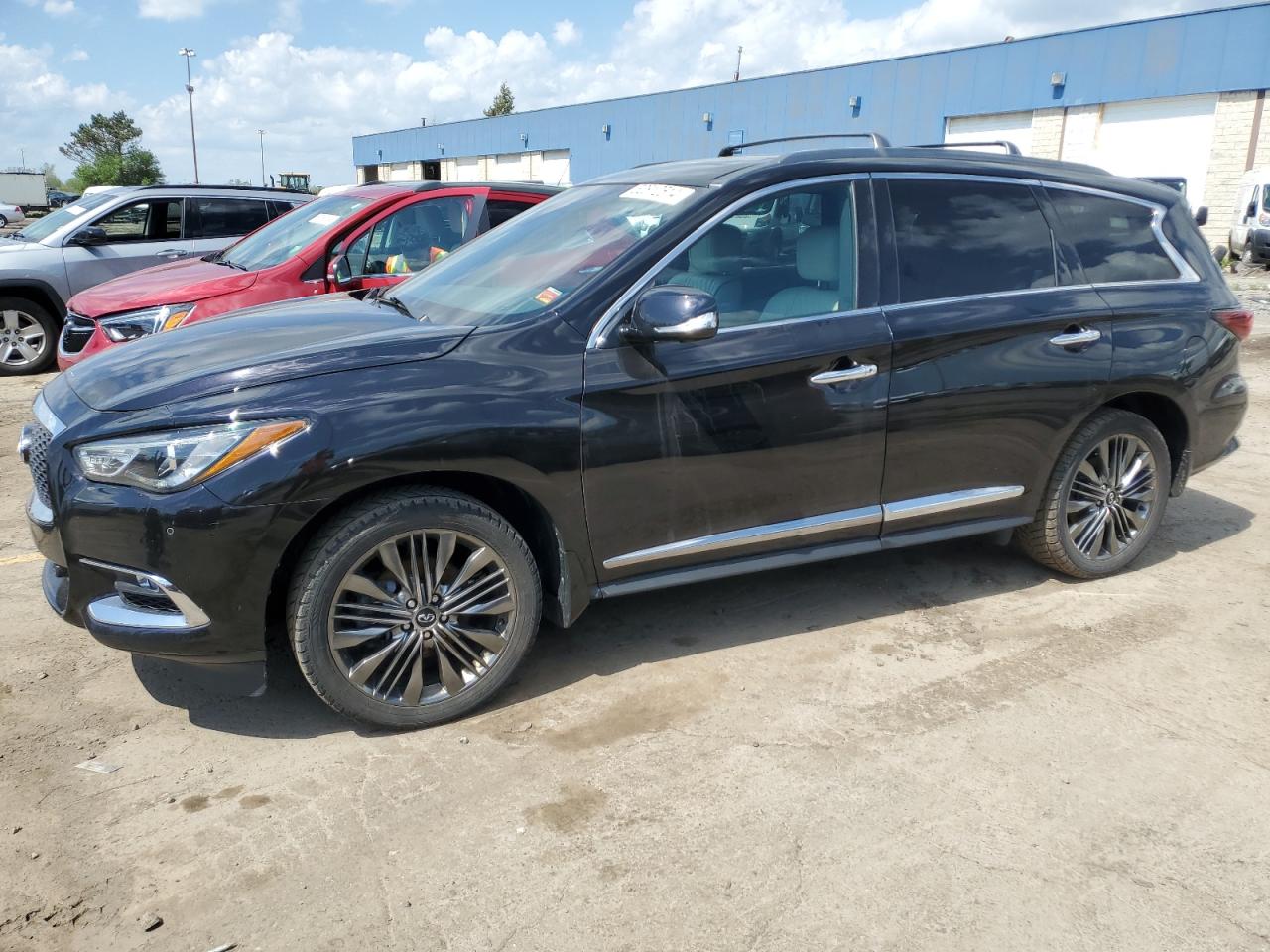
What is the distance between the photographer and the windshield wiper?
377 cm

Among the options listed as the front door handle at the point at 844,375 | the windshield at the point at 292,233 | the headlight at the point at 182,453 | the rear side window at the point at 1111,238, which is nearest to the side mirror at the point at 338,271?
the windshield at the point at 292,233

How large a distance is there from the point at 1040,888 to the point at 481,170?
5055cm

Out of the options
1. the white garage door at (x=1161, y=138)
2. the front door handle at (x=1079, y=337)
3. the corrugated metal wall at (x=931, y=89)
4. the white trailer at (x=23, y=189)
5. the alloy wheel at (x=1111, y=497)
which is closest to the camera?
the front door handle at (x=1079, y=337)

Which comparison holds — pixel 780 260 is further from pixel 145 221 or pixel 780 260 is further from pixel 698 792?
pixel 145 221

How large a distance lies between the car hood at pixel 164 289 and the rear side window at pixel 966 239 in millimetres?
4834

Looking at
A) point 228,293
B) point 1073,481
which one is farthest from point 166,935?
point 228,293

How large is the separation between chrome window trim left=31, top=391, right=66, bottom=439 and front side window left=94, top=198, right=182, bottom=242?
24.0 feet

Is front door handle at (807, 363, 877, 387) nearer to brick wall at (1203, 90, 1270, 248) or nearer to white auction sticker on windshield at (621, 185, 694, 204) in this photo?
white auction sticker on windshield at (621, 185, 694, 204)

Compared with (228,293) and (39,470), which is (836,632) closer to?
(39,470)

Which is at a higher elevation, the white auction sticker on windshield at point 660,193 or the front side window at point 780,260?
the white auction sticker on windshield at point 660,193

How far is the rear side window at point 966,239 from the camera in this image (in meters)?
3.90

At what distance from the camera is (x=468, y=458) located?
3.12 metres

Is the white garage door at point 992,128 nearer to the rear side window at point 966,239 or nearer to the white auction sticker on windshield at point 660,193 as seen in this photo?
the rear side window at point 966,239

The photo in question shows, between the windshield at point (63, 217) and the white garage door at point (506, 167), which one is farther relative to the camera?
the white garage door at point (506, 167)
